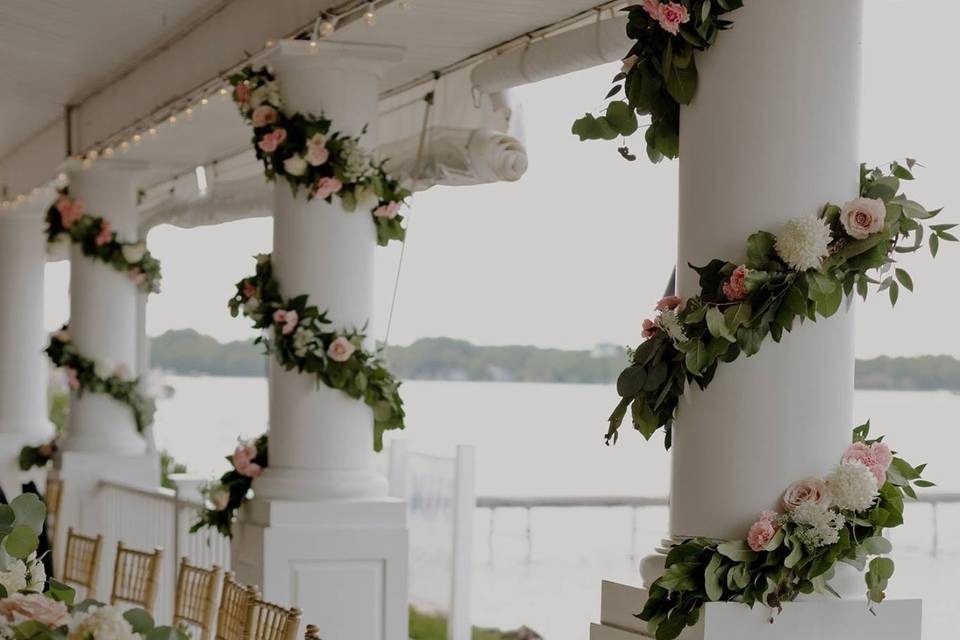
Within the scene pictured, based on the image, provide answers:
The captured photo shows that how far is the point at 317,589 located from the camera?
5.31m

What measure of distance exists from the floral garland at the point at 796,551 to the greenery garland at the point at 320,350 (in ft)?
8.74

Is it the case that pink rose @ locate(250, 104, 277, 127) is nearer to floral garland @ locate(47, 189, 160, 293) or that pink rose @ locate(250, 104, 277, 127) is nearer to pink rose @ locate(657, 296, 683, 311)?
pink rose @ locate(657, 296, 683, 311)

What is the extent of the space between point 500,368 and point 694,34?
37072 millimetres

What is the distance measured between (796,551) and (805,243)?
614mm

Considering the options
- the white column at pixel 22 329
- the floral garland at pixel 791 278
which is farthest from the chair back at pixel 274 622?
the white column at pixel 22 329

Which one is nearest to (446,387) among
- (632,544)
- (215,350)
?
(215,350)

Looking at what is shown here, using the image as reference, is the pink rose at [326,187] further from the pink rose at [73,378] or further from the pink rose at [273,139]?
the pink rose at [73,378]

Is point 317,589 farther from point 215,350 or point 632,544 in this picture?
point 215,350

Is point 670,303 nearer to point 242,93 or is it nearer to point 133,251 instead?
point 242,93

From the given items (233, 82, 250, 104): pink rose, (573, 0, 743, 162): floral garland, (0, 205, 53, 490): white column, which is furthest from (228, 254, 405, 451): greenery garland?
(0, 205, 53, 490): white column

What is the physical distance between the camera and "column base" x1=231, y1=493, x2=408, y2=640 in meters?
5.30

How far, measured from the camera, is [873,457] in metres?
2.88

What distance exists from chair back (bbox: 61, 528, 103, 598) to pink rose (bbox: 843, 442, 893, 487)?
372cm

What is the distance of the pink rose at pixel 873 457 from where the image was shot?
113 inches
